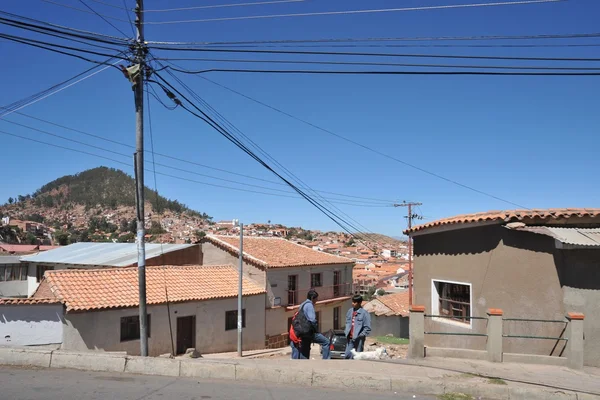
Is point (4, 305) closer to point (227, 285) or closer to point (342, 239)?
point (227, 285)

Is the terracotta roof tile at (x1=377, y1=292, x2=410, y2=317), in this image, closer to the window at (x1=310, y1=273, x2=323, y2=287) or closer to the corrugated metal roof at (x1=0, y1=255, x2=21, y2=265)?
the window at (x1=310, y1=273, x2=323, y2=287)

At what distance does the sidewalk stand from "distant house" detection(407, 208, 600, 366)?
771 millimetres

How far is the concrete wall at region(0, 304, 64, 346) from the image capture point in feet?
48.5

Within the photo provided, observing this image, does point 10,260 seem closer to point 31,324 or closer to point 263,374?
point 31,324

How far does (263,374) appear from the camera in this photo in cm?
641

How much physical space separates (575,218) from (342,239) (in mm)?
132119

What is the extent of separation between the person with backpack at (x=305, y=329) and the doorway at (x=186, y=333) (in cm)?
A: 1276

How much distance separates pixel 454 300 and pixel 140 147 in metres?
7.30

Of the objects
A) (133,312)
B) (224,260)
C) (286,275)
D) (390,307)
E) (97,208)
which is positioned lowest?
(390,307)

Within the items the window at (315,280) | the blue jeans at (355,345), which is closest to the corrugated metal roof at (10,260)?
the window at (315,280)

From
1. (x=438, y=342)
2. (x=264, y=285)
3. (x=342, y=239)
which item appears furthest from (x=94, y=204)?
(x=438, y=342)

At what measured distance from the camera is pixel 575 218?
862cm

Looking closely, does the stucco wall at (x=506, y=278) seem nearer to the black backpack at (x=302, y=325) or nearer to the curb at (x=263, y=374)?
the curb at (x=263, y=374)

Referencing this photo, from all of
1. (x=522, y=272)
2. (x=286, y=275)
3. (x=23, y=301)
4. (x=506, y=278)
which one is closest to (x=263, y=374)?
(x=506, y=278)
